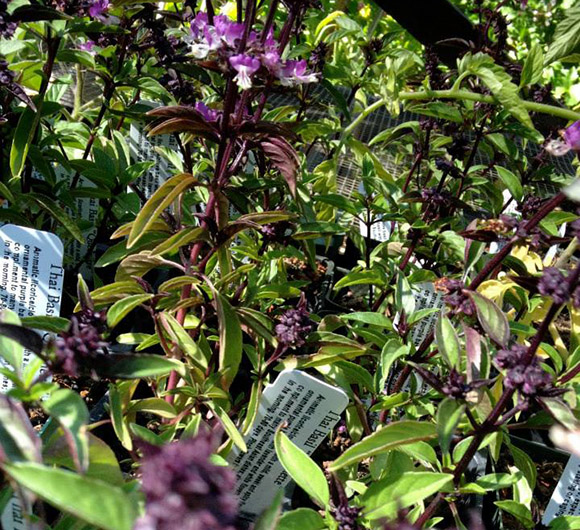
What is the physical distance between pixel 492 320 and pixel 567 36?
40cm

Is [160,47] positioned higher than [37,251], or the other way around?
[160,47]

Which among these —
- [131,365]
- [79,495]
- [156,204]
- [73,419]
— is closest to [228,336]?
[156,204]

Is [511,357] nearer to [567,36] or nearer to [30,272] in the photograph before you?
[567,36]

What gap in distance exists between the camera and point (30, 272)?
3.05 ft

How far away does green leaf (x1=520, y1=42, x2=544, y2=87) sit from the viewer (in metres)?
1.03

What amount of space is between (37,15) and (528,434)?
1.18 m

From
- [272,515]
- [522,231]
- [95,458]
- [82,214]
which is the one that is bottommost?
[82,214]

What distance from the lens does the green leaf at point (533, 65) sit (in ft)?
3.39

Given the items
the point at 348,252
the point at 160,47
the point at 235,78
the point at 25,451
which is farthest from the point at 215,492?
the point at 348,252

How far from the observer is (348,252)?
1939 millimetres

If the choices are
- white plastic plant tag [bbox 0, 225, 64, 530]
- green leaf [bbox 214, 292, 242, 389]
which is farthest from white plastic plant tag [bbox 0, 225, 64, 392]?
green leaf [bbox 214, 292, 242, 389]

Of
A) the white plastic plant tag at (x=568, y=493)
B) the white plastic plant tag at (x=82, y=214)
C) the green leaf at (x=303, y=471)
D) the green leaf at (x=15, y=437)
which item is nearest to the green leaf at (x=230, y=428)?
the green leaf at (x=303, y=471)

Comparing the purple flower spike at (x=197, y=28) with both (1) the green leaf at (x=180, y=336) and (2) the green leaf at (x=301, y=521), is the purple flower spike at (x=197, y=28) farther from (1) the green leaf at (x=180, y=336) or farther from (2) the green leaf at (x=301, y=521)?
(2) the green leaf at (x=301, y=521)

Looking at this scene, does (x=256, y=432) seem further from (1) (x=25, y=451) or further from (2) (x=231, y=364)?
(1) (x=25, y=451)
